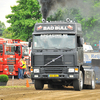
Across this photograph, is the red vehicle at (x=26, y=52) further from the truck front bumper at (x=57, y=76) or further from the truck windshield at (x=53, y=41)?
the truck front bumper at (x=57, y=76)

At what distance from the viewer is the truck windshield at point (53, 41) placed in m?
16.1

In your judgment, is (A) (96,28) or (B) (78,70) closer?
(B) (78,70)

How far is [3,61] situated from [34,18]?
22561 mm

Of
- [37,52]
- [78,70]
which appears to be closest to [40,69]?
[37,52]

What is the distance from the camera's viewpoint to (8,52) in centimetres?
2969

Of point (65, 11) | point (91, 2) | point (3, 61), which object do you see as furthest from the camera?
point (65, 11)

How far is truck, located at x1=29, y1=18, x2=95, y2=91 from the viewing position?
52.4 ft

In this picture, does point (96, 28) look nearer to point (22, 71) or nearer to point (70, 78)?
point (22, 71)

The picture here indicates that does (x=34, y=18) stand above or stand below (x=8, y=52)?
above

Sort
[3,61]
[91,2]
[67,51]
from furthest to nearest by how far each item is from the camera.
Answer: [91,2] < [3,61] < [67,51]

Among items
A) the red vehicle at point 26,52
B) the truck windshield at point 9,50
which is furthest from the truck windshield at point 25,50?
the truck windshield at point 9,50

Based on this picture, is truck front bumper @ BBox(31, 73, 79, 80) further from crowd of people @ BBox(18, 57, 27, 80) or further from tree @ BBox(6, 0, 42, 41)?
tree @ BBox(6, 0, 42, 41)

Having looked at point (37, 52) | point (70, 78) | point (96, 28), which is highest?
point (96, 28)

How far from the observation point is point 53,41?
16.2 m
